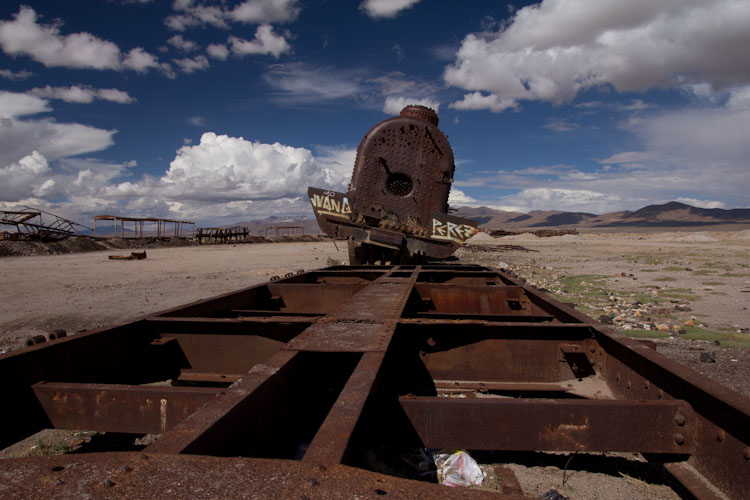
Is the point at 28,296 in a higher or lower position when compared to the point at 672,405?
lower

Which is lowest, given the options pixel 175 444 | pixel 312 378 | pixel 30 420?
pixel 30 420

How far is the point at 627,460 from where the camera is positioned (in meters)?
2.53

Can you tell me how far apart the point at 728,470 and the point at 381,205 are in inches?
293

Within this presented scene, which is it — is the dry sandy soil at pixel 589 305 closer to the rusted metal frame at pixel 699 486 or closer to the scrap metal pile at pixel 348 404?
the scrap metal pile at pixel 348 404

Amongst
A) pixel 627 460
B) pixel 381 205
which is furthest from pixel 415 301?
pixel 381 205

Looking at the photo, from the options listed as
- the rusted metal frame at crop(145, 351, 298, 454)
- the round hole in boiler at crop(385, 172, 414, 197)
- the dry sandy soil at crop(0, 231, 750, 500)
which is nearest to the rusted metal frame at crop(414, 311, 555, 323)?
the dry sandy soil at crop(0, 231, 750, 500)

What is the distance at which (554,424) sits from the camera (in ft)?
5.45

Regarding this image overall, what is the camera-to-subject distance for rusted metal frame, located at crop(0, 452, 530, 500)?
3.00 ft

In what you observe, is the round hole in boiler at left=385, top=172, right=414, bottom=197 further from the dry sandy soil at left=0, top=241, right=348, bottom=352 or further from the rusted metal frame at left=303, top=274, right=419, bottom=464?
the rusted metal frame at left=303, top=274, right=419, bottom=464

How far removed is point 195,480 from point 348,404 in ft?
1.68

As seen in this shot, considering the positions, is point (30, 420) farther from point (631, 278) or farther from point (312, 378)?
point (631, 278)

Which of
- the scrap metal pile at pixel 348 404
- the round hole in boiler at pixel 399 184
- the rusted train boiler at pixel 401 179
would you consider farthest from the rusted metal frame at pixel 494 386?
the round hole in boiler at pixel 399 184

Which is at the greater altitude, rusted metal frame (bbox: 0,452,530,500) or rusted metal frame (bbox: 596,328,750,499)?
rusted metal frame (bbox: 0,452,530,500)

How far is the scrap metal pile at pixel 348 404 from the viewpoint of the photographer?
991mm
